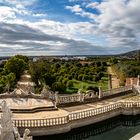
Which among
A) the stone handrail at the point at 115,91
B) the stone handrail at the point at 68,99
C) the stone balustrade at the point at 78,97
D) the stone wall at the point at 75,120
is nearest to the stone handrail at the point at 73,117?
the stone wall at the point at 75,120

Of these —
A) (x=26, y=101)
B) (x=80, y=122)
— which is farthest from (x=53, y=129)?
(x=26, y=101)

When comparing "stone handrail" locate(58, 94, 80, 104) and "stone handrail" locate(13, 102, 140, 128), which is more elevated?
"stone handrail" locate(58, 94, 80, 104)

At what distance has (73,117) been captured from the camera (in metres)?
25.8

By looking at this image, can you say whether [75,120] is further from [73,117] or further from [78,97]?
[78,97]

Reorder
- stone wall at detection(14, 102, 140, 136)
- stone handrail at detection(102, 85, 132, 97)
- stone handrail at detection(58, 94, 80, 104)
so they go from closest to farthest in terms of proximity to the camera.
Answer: stone wall at detection(14, 102, 140, 136) → stone handrail at detection(58, 94, 80, 104) → stone handrail at detection(102, 85, 132, 97)

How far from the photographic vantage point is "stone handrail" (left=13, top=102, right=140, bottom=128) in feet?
76.9

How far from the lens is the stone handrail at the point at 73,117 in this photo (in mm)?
23453

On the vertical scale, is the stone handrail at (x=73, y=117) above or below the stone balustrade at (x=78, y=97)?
below

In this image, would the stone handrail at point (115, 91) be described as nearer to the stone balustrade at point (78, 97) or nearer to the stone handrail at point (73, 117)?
the stone balustrade at point (78, 97)

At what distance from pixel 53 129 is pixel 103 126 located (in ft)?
18.2

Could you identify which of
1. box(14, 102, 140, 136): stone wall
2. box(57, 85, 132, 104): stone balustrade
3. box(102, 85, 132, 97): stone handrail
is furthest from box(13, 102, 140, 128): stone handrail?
box(102, 85, 132, 97): stone handrail

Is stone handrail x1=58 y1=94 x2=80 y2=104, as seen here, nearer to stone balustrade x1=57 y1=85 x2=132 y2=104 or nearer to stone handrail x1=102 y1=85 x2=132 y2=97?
stone balustrade x1=57 y1=85 x2=132 y2=104

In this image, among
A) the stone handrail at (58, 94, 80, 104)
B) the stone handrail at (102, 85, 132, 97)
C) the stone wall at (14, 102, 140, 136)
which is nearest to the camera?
the stone wall at (14, 102, 140, 136)

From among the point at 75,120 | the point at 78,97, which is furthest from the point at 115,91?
the point at 75,120
